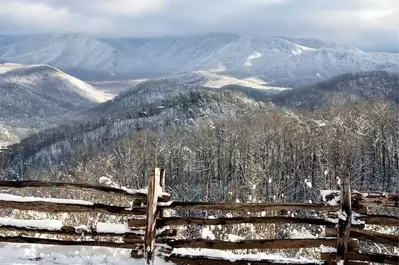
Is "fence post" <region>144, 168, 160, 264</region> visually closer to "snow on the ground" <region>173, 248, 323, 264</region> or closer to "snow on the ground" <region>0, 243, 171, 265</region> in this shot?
"snow on the ground" <region>0, 243, 171, 265</region>

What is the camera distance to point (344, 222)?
8.02 m

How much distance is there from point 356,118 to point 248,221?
6956 cm

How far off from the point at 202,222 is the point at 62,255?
7.99ft

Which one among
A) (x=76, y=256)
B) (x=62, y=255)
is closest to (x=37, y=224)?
(x=62, y=255)

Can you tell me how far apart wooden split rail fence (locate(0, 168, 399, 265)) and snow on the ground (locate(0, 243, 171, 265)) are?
0.49 feet

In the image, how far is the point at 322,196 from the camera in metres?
8.23

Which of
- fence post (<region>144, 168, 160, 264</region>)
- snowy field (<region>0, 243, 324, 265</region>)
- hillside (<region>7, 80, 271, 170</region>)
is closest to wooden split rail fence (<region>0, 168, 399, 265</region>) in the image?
fence post (<region>144, 168, 160, 264</region>)

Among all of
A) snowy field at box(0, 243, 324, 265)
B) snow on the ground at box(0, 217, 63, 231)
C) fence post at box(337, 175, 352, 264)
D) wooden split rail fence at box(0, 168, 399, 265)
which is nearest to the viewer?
fence post at box(337, 175, 352, 264)

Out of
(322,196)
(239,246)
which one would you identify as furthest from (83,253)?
(322,196)

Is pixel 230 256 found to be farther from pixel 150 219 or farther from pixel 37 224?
pixel 37 224

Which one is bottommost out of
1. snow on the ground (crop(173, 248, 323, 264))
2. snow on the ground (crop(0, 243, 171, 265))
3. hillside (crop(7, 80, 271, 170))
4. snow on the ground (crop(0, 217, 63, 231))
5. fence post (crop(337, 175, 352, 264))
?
hillside (crop(7, 80, 271, 170))

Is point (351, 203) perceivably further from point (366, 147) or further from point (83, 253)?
point (366, 147)

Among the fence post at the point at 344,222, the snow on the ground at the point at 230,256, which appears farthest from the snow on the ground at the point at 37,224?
the fence post at the point at 344,222

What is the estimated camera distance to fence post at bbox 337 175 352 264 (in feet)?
26.0
